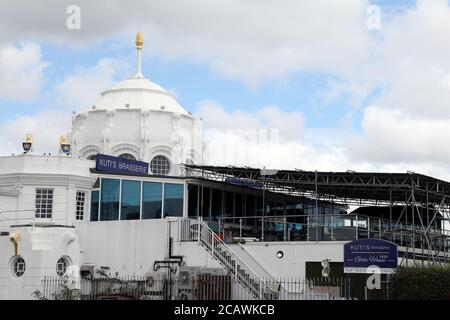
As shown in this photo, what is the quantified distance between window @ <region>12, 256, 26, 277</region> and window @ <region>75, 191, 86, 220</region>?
13.8 feet

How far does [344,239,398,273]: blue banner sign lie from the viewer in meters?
26.0

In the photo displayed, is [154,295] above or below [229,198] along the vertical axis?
below

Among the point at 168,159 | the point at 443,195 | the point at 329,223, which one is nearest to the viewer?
the point at 329,223

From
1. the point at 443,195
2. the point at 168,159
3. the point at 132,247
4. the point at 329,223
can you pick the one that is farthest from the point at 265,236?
the point at 168,159

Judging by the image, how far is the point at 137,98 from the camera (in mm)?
48719

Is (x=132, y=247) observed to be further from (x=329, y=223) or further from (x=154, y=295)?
(x=329, y=223)

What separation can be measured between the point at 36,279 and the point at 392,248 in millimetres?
16526

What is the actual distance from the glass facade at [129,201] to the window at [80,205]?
468mm

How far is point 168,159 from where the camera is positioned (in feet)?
155

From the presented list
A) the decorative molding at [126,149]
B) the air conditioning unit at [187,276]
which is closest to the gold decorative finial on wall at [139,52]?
the decorative molding at [126,149]

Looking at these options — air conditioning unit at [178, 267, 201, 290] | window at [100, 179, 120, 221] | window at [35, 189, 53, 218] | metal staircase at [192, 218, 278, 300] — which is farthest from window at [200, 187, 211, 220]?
air conditioning unit at [178, 267, 201, 290]

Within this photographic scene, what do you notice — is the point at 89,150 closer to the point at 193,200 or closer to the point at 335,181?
the point at 193,200

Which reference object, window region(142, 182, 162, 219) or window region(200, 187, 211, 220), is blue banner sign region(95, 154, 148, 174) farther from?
window region(200, 187, 211, 220)
